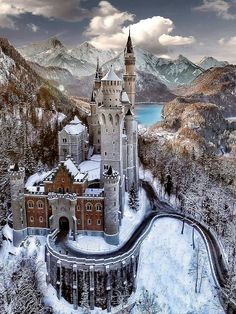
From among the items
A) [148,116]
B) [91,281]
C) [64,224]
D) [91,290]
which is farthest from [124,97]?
[148,116]

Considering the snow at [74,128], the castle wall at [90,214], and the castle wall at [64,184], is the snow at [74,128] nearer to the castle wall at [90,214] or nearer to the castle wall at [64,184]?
the castle wall at [64,184]

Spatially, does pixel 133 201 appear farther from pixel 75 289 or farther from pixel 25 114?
pixel 25 114

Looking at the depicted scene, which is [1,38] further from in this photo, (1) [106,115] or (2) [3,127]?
(1) [106,115]

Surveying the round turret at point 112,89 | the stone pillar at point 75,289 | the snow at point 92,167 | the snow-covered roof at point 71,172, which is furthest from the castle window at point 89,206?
the round turret at point 112,89

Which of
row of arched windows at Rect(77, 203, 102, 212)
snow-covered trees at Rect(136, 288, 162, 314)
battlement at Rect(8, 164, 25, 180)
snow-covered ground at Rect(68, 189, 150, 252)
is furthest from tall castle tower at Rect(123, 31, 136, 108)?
snow-covered trees at Rect(136, 288, 162, 314)

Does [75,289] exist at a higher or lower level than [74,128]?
lower

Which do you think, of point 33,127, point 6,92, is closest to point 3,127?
point 33,127
